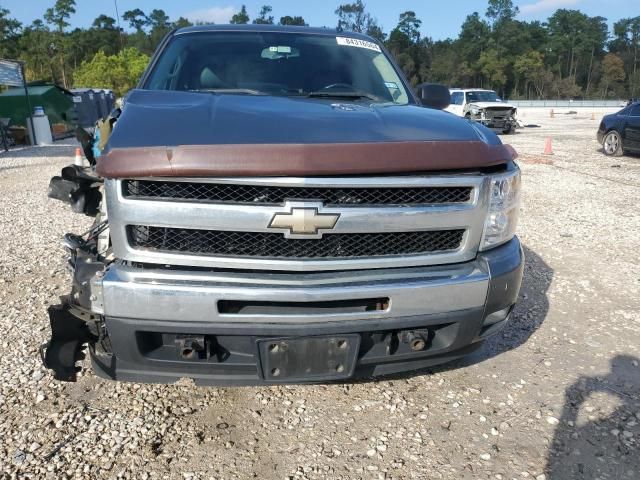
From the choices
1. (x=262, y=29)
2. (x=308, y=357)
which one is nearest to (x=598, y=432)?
(x=308, y=357)

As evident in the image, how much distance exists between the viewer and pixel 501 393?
2.93 metres

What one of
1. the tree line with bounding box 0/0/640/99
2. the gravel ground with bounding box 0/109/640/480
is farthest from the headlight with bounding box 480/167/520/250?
the tree line with bounding box 0/0/640/99

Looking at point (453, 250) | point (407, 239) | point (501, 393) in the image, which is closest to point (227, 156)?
point (407, 239)

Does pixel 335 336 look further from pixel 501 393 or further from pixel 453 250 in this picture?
pixel 501 393

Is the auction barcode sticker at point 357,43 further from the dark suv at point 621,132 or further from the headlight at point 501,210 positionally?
the dark suv at point 621,132

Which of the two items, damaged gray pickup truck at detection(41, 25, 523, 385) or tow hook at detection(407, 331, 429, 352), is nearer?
damaged gray pickup truck at detection(41, 25, 523, 385)

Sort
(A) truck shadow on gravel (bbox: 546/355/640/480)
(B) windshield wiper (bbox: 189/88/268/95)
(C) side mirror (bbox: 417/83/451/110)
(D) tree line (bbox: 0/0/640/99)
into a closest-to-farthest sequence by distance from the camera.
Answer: (A) truck shadow on gravel (bbox: 546/355/640/480)
(B) windshield wiper (bbox: 189/88/268/95)
(C) side mirror (bbox: 417/83/451/110)
(D) tree line (bbox: 0/0/640/99)

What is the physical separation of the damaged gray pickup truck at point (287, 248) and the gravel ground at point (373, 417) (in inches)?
14.4

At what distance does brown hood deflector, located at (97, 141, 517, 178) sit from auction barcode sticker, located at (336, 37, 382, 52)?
203 centimetres

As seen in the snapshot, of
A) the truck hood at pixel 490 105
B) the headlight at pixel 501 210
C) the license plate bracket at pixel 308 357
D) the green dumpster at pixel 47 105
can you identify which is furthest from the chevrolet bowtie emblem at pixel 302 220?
the truck hood at pixel 490 105

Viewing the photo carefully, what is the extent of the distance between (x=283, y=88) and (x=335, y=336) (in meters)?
1.80

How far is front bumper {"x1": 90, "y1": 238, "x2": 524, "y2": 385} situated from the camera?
6.83 feet

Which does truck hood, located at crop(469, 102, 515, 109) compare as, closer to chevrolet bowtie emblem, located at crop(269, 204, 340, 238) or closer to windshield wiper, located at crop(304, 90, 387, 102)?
windshield wiper, located at crop(304, 90, 387, 102)

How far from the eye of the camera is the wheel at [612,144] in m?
13.4
